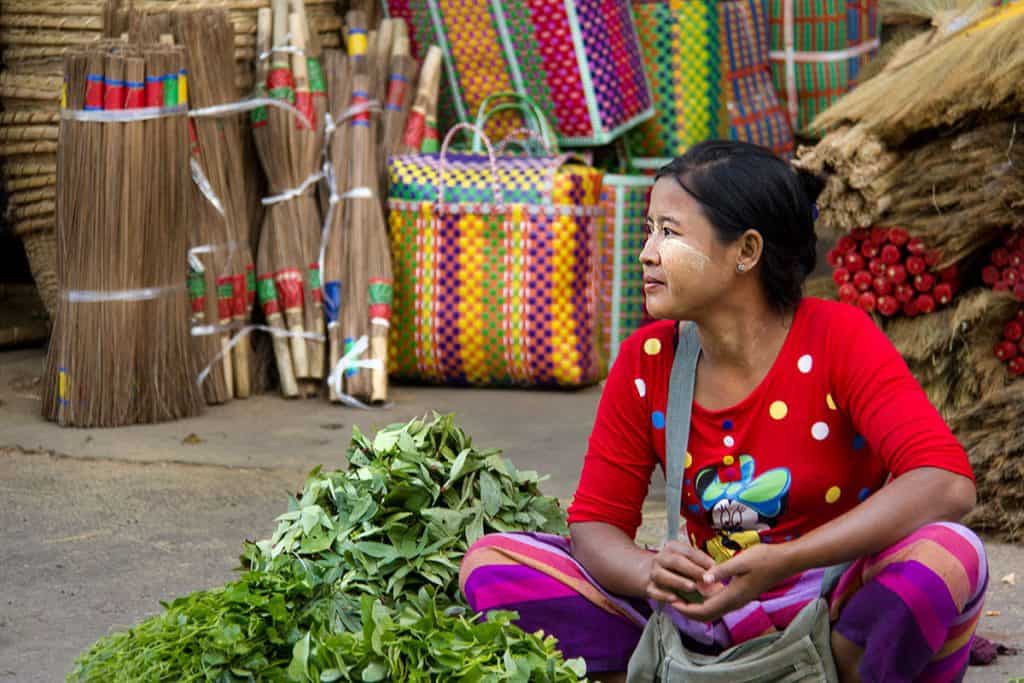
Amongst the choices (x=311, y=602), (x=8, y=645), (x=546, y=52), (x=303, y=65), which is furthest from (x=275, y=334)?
(x=311, y=602)

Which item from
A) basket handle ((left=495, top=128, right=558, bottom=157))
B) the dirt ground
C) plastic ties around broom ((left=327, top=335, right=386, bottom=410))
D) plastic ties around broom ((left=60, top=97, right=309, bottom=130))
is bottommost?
the dirt ground

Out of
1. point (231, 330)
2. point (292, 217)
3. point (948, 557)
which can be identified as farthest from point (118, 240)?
point (948, 557)

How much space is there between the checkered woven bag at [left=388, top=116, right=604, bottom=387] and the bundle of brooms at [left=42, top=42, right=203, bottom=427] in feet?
3.09

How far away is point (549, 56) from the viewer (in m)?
5.52

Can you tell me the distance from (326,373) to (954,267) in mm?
2354

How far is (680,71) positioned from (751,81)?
53cm

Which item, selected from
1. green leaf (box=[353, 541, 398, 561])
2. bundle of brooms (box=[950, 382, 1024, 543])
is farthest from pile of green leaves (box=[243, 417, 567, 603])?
bundle of brooms (box=[950, 382, 1024, 543])

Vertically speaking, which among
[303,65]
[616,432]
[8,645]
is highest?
[303,65]

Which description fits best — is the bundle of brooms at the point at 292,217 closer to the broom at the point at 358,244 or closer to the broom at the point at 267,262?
the broom at the point at 267,262

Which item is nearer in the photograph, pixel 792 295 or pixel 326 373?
pixel 792 295

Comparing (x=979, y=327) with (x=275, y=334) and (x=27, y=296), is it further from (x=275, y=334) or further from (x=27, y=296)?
(x=27, y=296)

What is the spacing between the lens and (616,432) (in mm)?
2525

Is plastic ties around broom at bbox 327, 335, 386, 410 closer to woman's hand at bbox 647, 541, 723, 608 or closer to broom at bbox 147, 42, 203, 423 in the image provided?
broom at bbox 147, 42, 203, 423

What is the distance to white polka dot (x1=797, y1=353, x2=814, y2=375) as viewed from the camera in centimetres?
242
